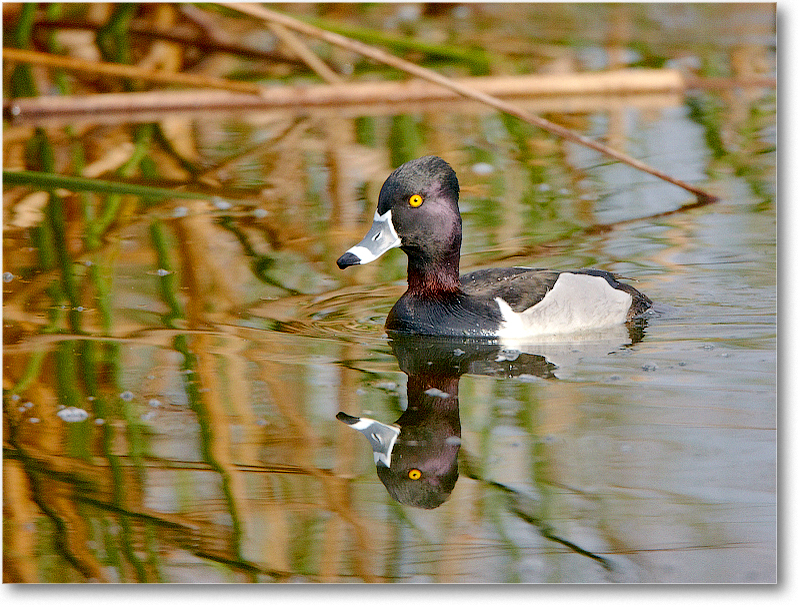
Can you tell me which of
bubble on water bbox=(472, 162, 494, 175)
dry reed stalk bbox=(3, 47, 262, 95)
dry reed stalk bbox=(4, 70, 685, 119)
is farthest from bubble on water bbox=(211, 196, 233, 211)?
dry reed stalk bbox=(4, 70, 685, 119)

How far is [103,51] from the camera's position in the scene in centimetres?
1141

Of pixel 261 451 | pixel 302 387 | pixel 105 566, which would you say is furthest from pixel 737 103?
pixel 105 566

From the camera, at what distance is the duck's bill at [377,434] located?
446 cm

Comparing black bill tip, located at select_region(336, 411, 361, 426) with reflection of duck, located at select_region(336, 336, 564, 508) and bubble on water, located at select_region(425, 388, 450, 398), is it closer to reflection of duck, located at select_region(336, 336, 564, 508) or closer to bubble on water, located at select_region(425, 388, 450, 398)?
reflection of duck, located at select_region(336, 336, 564, 508)

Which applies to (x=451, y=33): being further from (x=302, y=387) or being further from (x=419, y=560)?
(x=419, y=560)

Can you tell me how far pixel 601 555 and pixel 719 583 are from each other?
383 mm

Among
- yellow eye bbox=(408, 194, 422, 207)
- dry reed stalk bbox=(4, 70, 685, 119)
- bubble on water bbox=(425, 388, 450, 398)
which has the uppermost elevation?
dry reed stalk bbox=(4, 70, 685, 119)

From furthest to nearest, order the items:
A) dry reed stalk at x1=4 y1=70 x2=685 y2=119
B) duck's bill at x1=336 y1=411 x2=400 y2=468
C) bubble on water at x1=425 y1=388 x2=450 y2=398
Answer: dry reed stalk at x1=4 y1=70 x2=685 y2=119
bubble on water at x1=425 y1=388 x2=450 y2=398
duck's bill at x1=336 y1=411 x2=400 y2=468

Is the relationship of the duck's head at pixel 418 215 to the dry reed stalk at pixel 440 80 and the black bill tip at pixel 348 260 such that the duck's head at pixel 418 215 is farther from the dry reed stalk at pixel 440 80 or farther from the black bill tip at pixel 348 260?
the dry reed stalk at pixel 440 80

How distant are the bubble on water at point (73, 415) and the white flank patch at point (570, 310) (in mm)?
2232

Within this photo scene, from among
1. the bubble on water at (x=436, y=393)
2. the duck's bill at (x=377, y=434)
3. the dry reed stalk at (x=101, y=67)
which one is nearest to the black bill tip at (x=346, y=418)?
the duck's bill at (x=377, y=434)

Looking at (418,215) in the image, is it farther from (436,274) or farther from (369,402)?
(369,402)

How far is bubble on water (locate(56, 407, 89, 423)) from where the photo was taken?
16.1 ft

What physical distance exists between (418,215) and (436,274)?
0.35 m
